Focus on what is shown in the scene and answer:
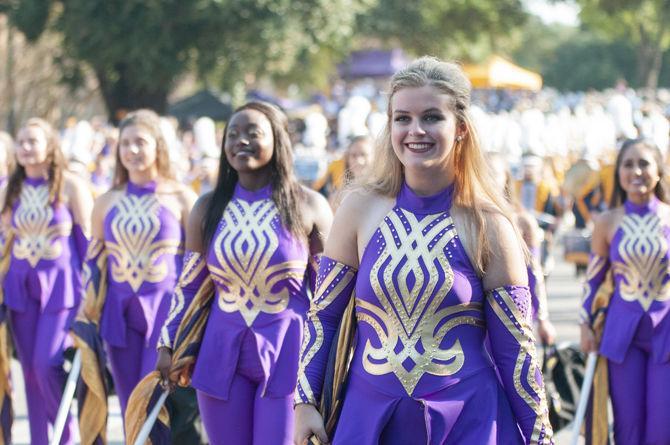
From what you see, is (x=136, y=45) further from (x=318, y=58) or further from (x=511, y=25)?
(x=511, y=25)

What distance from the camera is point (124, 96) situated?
30.5m

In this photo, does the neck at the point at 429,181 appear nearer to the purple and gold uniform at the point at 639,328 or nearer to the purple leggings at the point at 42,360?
the purple and gold uniform at the point at 639,328

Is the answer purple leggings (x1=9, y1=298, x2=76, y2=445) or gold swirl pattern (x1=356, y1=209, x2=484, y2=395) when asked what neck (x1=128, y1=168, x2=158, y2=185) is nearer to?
purple leggings (x1=9, y1=298, x2=76, y2=445)

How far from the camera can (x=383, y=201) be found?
371cm

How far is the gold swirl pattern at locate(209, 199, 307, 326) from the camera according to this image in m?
5.08

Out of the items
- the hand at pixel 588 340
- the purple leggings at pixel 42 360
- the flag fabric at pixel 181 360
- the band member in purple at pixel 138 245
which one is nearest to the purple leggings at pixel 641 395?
the hand at pixel 588 340

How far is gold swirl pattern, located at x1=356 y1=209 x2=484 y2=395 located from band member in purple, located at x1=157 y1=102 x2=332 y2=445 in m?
1.45

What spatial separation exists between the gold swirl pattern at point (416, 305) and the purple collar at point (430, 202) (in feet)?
0.08

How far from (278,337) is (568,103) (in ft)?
81.5

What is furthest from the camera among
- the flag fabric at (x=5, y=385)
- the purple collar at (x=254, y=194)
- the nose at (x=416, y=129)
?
the flag fabric at (x=5, y=385)

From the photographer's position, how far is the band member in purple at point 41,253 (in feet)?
22.4

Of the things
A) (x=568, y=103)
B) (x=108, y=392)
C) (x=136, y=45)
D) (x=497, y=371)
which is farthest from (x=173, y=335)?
(x=568, y=103)

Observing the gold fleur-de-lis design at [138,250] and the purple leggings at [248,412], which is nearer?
the purple leggings at [248,412]

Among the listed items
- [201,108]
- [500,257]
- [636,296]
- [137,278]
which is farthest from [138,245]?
[201,108]
